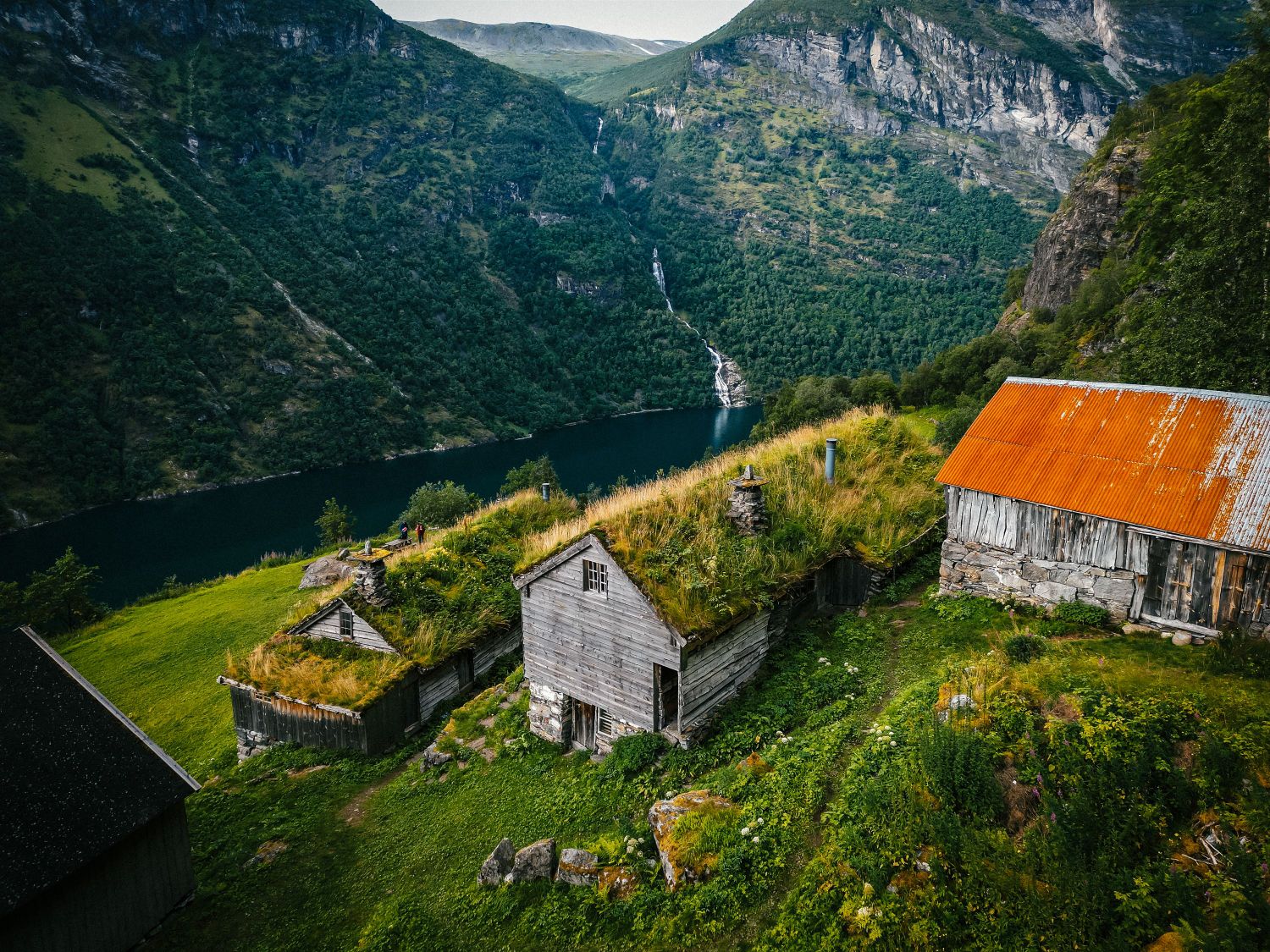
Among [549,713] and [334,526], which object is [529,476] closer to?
[334,526]

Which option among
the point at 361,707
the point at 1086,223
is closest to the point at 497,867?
the point at 361,707

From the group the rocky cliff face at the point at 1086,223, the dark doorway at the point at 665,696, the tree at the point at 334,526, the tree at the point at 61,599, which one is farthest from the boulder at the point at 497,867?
the rocky cliff face at the point at 1086,223

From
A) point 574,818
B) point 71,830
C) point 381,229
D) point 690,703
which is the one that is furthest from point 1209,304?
point 381,229

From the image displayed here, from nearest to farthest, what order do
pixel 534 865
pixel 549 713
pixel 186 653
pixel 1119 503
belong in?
pixel 534 865, pixel 1119 503, pixel 549 713, pixel 186 653

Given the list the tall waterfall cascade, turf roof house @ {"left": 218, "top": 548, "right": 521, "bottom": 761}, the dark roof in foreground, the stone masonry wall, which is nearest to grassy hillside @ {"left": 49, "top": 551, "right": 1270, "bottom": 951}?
the stone masonry wall

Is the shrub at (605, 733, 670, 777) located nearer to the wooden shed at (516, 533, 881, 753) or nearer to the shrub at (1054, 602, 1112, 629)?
the wooden shed at (516, 533, 881, 753)

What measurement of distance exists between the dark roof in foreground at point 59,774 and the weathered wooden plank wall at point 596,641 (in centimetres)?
770

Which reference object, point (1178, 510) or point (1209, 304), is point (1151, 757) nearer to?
point (1178, 510)

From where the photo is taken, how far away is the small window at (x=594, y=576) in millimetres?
14180

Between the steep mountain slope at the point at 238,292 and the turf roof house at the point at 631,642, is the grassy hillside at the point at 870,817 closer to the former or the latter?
the turf roof house at the point at 631,642

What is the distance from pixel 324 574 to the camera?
4209cm

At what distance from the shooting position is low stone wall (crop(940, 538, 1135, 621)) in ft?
43.7

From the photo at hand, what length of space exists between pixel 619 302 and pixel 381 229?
6776 cm

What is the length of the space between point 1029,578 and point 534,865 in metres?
12.1
